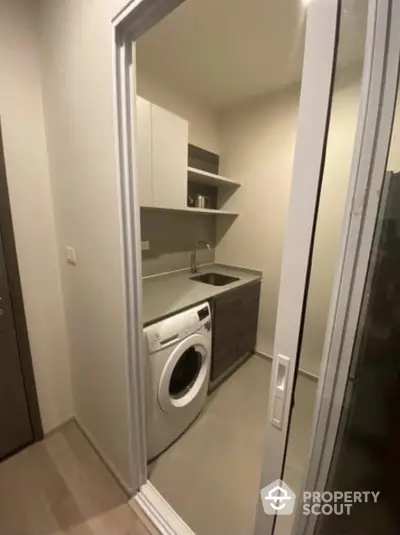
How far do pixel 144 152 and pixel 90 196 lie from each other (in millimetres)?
706

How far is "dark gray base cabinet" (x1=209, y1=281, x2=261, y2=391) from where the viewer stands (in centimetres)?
199

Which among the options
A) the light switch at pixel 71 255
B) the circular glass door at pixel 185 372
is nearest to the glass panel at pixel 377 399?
the circular glass door at pixel 185 372

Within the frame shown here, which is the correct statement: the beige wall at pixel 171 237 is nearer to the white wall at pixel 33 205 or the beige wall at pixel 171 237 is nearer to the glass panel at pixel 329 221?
the white wall at pixel 33 205

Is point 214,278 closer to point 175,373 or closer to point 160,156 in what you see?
point 175,373

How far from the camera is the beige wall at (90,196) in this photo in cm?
101

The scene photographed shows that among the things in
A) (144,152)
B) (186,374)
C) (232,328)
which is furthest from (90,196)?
(232,328)

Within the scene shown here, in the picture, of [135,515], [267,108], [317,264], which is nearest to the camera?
[317,264]

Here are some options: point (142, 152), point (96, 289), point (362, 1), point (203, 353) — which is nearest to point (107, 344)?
point (96, 289)

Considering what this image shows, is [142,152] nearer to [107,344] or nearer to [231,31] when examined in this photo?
[231,31]

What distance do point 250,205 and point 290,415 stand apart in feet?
7.32

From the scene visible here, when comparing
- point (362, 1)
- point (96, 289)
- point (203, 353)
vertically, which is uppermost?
point (362, 1)

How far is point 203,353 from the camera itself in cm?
175

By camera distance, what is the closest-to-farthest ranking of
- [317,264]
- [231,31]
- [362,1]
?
[362,1] < [317,264] < [231,31]

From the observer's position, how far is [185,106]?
2.37 meters
